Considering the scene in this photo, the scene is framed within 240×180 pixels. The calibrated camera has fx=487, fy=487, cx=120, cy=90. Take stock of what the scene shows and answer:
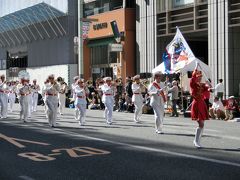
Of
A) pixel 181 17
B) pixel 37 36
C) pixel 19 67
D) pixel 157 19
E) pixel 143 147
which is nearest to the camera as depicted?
pixel 143 147

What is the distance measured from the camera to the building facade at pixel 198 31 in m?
27.0

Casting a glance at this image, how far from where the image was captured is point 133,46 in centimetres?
3700

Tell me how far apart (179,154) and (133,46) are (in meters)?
26.7

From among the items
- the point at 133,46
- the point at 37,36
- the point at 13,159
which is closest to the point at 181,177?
the point at 13,159

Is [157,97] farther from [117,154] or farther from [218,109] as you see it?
[218,109]

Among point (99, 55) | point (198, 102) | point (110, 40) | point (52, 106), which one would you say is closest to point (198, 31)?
point (110, 40)

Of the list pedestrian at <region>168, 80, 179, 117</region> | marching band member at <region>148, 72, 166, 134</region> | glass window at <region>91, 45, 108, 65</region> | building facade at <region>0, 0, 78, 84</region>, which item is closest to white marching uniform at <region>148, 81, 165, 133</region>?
marching band member at <region>148, 72, 166, 134</region>

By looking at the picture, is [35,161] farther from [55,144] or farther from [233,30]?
[233,30]

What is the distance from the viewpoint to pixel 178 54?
2225 centimetres

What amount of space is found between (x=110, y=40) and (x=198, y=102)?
91.3ft

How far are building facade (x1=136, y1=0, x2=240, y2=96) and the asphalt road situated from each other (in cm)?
1147

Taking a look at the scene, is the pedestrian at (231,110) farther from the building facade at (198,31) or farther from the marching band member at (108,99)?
the building facade at (198,31)

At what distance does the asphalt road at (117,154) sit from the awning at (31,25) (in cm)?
3128

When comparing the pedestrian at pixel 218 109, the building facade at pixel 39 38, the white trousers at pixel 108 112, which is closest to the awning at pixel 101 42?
the building facade at pixel 39 38
